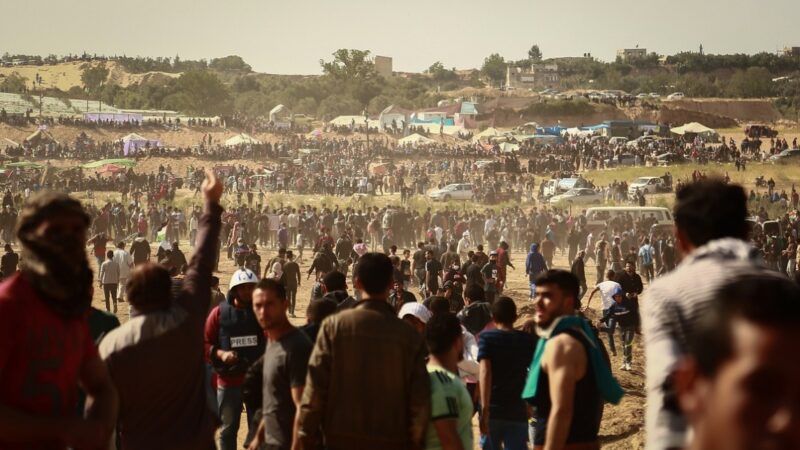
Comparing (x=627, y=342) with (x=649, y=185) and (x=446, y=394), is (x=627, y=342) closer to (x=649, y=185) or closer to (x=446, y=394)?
(x=446, y=394)

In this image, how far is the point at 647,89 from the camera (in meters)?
118

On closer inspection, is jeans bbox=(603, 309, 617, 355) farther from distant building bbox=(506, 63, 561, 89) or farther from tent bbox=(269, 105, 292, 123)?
distant building bbox=(506, 63, 561, 89)

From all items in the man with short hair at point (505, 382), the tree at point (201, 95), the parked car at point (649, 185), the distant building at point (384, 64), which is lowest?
the parked car at point (649, 185)

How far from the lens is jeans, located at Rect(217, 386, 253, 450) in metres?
6.89

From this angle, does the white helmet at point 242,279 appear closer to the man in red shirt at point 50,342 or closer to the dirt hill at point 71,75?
the man in red shirt at point 50,342

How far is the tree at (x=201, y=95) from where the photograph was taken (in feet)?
347

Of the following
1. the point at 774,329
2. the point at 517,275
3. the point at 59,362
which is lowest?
the point at 517,275

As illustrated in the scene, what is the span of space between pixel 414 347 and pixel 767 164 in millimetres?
54010

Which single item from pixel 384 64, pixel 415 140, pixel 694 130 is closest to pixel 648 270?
pixel 415 140

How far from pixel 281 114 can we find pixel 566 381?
97596mm

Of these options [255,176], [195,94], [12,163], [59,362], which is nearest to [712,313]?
[59,362]

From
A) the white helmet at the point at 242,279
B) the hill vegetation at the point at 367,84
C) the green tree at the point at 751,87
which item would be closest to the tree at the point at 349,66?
the hill vegetation at the point at 367,84

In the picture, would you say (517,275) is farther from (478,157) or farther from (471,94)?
(471,94)

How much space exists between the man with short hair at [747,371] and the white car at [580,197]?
147 ft
